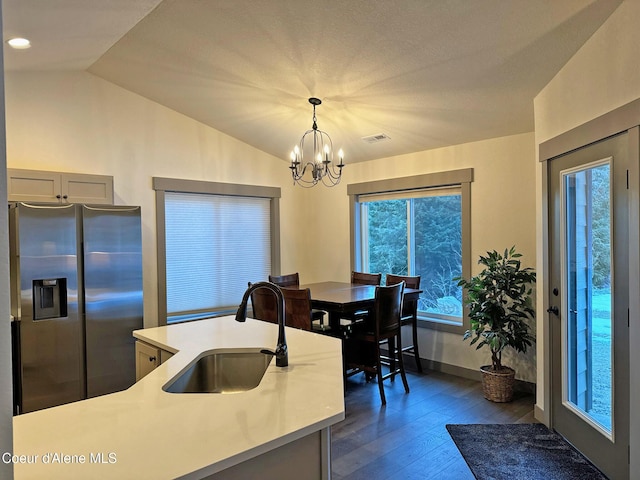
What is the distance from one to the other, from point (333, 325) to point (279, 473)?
2.87 meters

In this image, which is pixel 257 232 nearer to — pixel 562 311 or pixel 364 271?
pixel 364 271

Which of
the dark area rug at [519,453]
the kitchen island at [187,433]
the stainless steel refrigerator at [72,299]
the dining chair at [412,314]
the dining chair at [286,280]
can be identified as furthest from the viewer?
the dining chair at [286,280]

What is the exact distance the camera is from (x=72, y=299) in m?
3.43

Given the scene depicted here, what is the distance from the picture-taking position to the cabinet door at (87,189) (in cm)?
366

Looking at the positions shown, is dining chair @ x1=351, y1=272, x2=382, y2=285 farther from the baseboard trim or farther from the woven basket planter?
the woven basket planter

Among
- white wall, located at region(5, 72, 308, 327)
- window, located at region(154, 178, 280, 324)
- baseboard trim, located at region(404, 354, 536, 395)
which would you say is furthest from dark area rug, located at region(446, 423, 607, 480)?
white wall, located at region(5, 72, 308, 327)

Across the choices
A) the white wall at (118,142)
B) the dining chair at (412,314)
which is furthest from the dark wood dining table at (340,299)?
the white wall at (118,142)

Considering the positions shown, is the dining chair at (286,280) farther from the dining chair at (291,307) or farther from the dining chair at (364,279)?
the dining chair at (291,307)

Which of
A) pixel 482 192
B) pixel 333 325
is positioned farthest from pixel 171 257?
pixel 482 192

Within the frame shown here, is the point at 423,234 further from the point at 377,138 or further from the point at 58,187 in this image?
the point at 58,187

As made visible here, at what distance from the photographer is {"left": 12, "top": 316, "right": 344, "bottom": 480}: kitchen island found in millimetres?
1054

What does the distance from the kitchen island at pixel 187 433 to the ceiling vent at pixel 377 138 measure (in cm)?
316

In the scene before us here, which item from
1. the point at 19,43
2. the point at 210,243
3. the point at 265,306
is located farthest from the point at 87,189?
the point at 265,306

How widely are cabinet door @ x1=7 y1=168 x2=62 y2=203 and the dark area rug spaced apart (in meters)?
3.70
